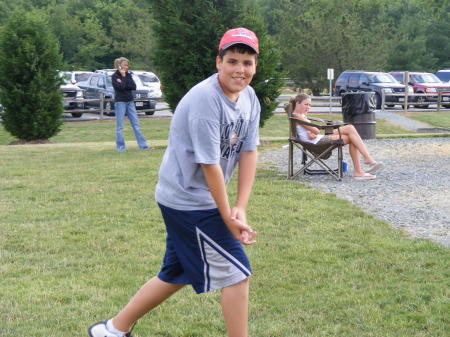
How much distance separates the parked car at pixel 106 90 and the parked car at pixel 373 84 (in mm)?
9073

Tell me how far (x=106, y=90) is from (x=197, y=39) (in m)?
15.5

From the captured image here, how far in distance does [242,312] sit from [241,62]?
1107mm

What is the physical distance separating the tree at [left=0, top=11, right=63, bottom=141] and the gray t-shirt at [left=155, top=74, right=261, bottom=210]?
51.9 ft

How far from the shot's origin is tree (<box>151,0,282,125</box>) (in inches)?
597

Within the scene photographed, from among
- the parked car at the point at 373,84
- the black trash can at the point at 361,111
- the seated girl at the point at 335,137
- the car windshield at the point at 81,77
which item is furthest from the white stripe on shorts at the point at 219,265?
the car windshield at the point at 81,77

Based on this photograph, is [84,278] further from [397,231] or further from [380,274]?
[397,231]

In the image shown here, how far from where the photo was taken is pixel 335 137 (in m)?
10.1

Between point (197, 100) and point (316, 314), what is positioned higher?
point (197, 100)

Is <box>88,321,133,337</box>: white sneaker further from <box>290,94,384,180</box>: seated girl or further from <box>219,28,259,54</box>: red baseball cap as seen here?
<box>290,94,384,180</box>: seated girl

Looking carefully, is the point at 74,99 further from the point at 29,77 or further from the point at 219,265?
the point at 219,265

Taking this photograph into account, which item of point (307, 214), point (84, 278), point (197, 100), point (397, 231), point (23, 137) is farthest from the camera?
point (23, 137)

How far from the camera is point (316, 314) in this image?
4391 millimetres

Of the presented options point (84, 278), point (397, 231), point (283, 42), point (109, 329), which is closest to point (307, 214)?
point (397, 231)

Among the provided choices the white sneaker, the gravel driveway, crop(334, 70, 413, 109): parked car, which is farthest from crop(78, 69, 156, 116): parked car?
the white sneaker
